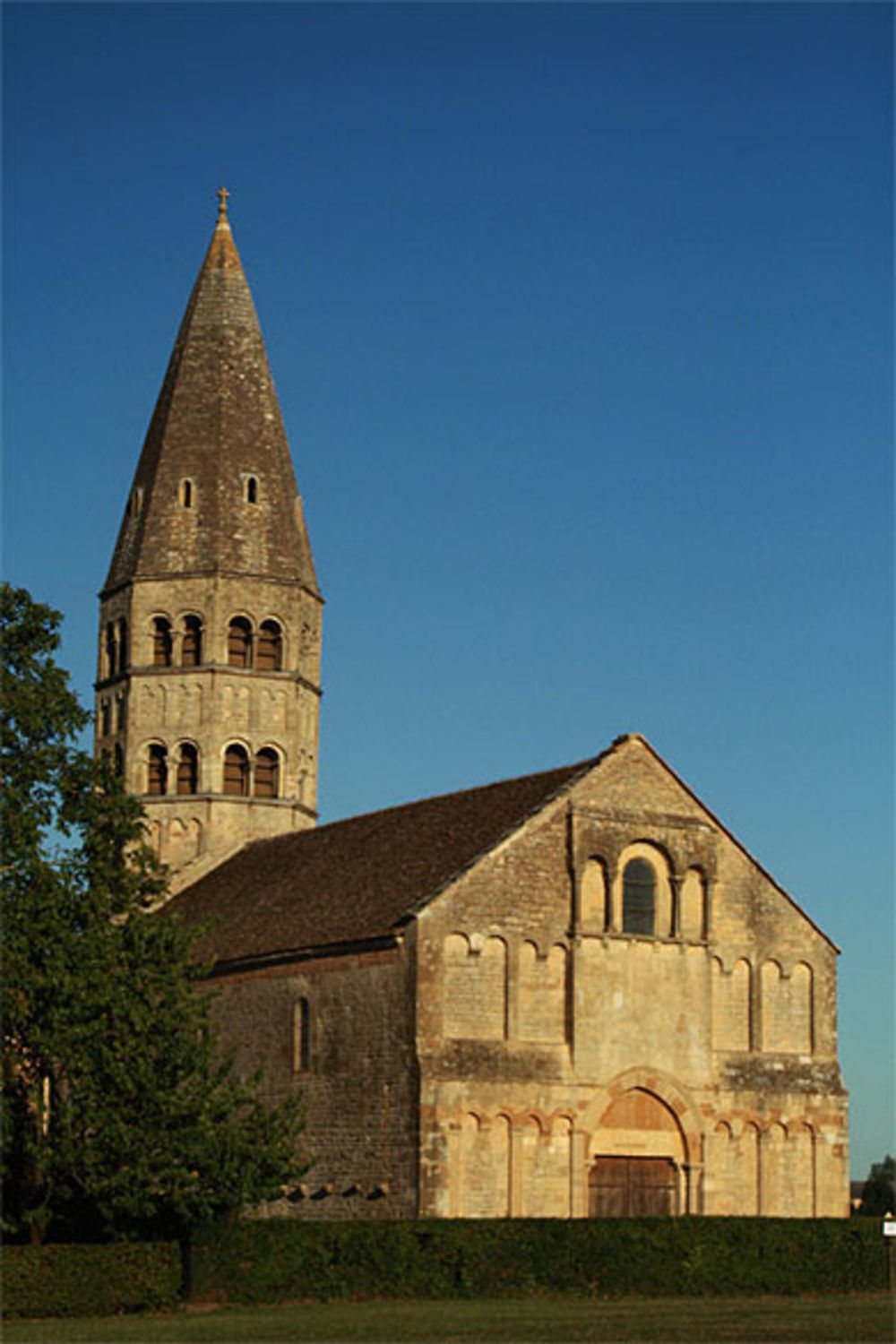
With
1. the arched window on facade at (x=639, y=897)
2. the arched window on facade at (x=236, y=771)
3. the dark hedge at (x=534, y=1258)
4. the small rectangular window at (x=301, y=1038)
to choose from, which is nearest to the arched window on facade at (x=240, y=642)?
the arched window on facade at (x=236, y=771)

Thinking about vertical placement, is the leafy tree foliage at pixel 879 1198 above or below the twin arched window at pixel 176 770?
below

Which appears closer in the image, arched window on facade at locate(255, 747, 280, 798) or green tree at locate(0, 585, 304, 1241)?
green tree at locate(0, 585, 304, 1241)

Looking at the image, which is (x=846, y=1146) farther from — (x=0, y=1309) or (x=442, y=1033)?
(x=0, y=1309)

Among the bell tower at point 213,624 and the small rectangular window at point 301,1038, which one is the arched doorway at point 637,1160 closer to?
the small rectangular window at point 301,1038

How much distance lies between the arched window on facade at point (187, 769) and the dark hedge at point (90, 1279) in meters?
25.9

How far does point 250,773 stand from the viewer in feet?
210

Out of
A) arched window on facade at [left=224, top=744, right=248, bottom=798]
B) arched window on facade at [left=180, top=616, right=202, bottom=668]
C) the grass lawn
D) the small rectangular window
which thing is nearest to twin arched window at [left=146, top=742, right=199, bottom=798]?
arched window on facade at [left=224, top=744, right=248, bottom=798]

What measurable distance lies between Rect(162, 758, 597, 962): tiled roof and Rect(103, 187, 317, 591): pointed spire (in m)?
10.3

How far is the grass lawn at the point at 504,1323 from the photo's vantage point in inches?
1271

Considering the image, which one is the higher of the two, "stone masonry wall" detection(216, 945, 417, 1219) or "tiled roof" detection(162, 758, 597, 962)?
"tiled roof" detection(162, 758, 597, 962)

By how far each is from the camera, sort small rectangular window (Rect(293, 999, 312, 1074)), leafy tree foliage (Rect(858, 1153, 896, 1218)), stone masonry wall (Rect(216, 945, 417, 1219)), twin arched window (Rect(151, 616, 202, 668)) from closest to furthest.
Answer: stone masonry wall (Rect(216, 945, 417, 1219)) → small rectangular window (Rect(293, 999, 312, 1074)) → twin arched window (Rect(151, 616, 202, 668)) → leafy tree foliage (Rect(858, 1153, 896, 1218))

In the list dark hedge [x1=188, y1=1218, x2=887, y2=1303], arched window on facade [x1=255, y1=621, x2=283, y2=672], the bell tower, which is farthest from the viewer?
arched window on facade [x1=255, y1=621, x2=283, y2=672]

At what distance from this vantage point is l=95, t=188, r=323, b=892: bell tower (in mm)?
63719

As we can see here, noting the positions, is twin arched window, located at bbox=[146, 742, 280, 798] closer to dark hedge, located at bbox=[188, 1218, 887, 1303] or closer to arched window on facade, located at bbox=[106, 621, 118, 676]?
arched window on facade, located at bbox=[106, 621, 118, 676]
